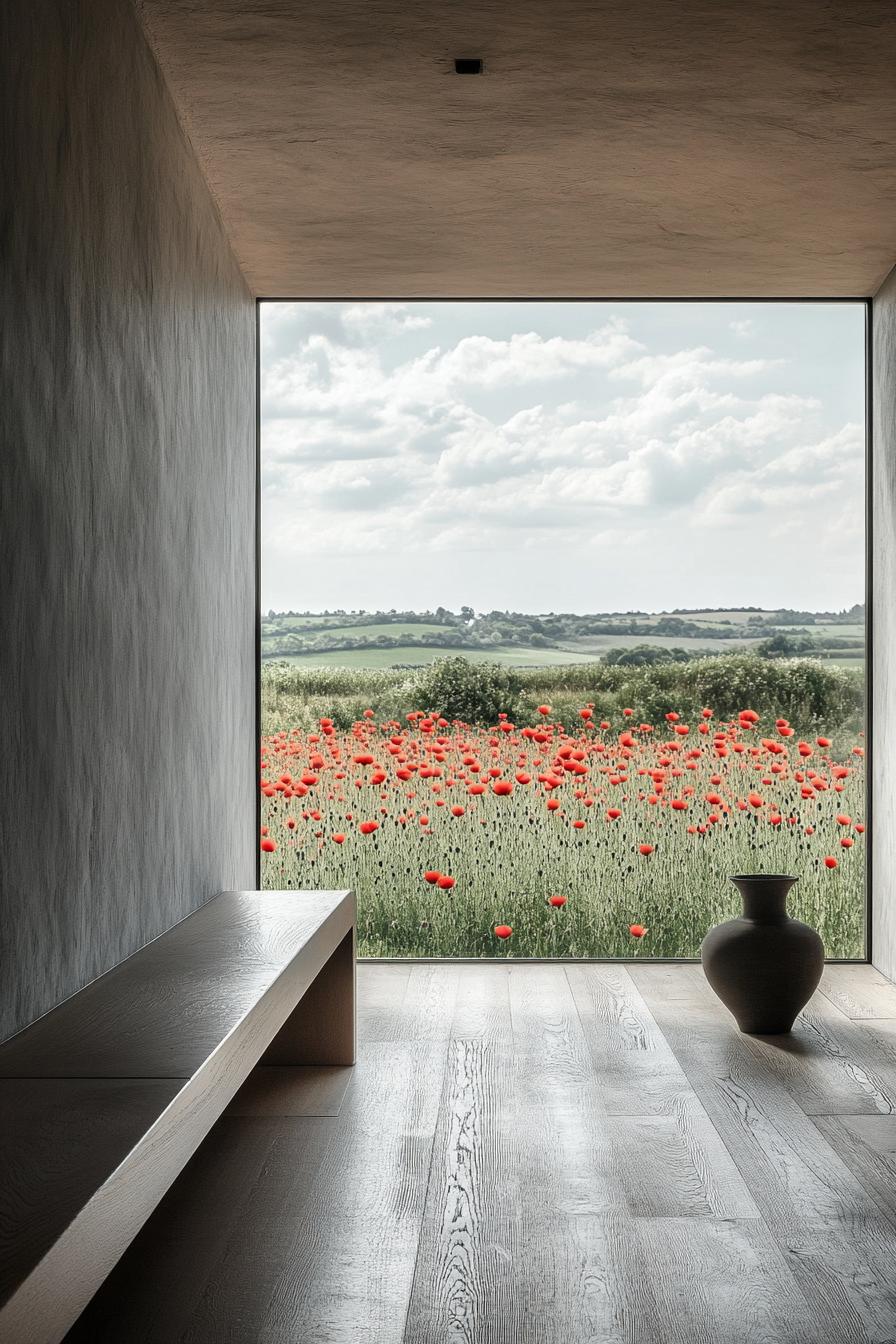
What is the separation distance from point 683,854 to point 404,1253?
2.74m

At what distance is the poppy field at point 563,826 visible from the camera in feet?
15.5

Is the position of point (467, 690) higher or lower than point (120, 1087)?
higher

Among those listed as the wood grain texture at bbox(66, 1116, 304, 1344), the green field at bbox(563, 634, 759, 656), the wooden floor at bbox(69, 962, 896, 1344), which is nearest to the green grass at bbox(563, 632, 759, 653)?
the green field at bbox(563, 634, 759, 656)

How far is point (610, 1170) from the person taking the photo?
8.59ft

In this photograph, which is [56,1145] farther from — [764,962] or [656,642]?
[656,642]

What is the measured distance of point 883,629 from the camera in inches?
184

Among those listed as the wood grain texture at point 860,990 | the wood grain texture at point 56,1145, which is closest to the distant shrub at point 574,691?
the wood grain texture at point 860,990

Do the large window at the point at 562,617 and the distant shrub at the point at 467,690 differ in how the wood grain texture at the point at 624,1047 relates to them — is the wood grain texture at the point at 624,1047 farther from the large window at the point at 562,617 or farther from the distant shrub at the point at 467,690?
the distant shrub at the point at 467,690

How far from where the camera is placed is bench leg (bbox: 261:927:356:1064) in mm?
3365

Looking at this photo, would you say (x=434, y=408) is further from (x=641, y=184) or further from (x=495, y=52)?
(x=495, y=52)

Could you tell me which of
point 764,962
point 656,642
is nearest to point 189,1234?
point 764,962

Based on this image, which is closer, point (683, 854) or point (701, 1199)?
point (701, 1199)

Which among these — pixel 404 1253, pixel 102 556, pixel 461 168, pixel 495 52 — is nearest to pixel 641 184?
pixel 461 168

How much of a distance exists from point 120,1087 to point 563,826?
318cm
